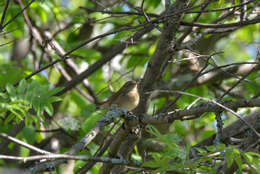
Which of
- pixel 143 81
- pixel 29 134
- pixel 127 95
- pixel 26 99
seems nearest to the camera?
pixel 26 99

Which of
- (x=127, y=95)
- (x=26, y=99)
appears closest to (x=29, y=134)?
(x=127, y=95)

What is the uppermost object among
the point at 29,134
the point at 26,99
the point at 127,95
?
the point at 127,95

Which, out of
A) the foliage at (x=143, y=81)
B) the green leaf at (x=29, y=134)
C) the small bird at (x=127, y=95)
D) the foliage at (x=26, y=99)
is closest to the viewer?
the foliage at (x=26, y=99)

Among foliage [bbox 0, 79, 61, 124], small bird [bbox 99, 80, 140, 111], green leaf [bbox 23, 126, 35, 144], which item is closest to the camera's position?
foliage [bbox 0, 79, 61, 124]

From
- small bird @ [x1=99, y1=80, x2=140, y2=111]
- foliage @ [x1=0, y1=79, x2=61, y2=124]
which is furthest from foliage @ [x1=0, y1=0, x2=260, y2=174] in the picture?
small bird @ [x1=99, y1=80, x2=140, y2=111]

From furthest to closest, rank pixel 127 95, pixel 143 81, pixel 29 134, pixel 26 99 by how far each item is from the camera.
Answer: pixel 29 134 < pixel 127 95 < pixel 143 81 < pixel 26 99

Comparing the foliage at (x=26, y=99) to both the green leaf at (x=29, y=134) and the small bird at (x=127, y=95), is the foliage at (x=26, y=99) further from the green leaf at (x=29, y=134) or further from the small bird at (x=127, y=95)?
the green leaf at (x=29, y=134)

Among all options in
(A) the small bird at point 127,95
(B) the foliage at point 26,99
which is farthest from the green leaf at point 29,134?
(B) the foliage at point 26,99

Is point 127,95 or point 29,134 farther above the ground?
point 127,95

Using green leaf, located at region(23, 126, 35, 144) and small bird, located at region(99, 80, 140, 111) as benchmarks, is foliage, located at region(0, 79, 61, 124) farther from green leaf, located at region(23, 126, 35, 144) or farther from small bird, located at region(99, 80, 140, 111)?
green leaf, located at region(23, 126, 35, 144)

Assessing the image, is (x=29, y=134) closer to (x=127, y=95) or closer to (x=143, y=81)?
(x=127, y=95)

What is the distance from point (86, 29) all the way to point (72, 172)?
3.38 metres

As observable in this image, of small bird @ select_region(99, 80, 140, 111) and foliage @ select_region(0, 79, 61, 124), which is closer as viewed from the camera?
foliage @ select_region(0, 79, 61, 124)

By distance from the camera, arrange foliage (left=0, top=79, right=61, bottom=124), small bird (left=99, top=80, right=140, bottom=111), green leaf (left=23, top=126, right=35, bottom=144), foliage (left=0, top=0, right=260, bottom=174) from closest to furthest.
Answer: foliage (left=0, top=79, right=61, bottom=124) < foliage (left=0, top=0, right=260, bottom=174) < small bird (left=99, top=80, right=140, bottom=111) < green leaf (left=23, top=126, right=35, bottom=144)
